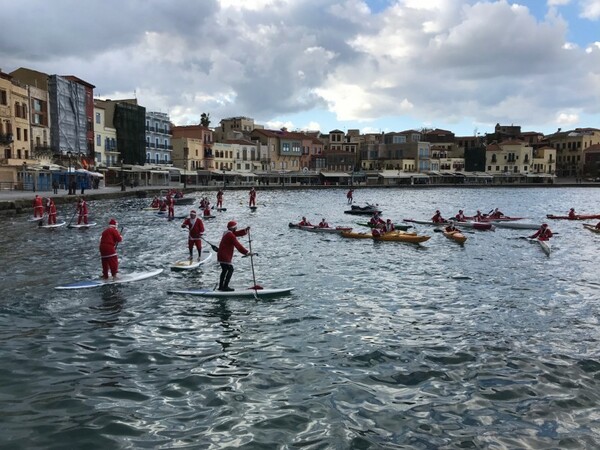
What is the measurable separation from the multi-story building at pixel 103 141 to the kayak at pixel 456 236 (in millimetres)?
73138

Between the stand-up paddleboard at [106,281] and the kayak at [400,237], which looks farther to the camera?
the kayak at [400,237]

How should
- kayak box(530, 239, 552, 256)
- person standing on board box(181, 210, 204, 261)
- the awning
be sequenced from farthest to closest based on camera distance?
the awning < kayak box(530, 239, 552, 256) < person standing on board box(181, 210, 204, 261)

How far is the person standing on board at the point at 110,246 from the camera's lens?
17.0 m

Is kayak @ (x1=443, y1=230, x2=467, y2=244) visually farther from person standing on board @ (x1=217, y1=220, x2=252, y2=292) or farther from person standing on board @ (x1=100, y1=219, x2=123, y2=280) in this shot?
person standing on board @ (x1=100, y1=219, x2=123, y2=280)

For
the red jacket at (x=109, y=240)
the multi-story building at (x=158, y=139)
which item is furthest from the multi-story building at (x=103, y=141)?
the red jacket at (x=109, y=240)

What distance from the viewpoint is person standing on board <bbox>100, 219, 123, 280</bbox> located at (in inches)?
671

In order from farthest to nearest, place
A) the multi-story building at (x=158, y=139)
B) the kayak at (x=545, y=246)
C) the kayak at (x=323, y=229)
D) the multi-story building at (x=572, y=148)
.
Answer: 1. the multi-story building at (x=572, y=148)
2. the multi-story building at (x=158, y=139)
3. the kayak at (x=323, y=229)
4. the kayak at (x=545, y=246)

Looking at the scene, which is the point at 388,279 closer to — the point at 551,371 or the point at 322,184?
the point at 551,371

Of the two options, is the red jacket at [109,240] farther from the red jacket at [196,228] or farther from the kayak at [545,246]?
the kayak at [545,246]

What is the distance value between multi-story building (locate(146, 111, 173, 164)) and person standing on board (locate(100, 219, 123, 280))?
311 feet

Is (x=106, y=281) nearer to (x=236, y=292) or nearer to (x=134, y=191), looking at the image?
(x=236, y=292)

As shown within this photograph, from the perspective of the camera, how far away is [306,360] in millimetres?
11531

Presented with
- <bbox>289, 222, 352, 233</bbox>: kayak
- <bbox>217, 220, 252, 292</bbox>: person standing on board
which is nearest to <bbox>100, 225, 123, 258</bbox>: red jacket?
<bbox>217, 220, 252, 292</bbox>: person standing on board

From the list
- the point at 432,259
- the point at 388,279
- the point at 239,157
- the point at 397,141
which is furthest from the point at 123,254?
the point at 397,141
